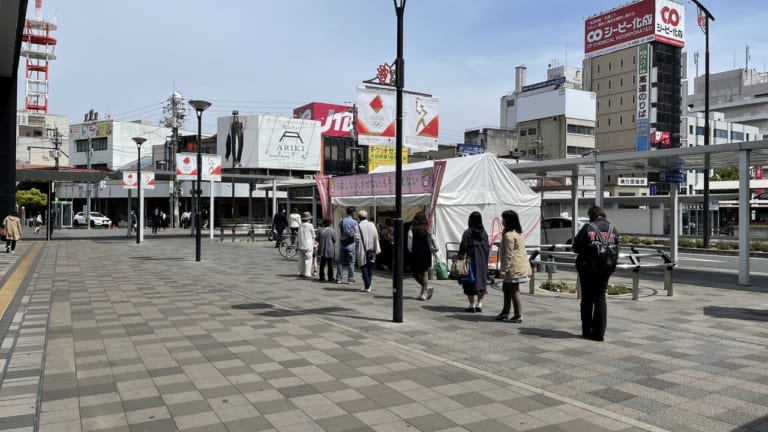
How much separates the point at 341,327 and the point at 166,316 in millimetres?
2794

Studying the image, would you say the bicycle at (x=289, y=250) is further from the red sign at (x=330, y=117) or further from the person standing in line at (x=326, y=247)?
the red sign at (x=330, y=117)

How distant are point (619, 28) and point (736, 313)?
7097 cm

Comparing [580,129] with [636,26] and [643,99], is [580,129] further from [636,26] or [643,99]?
[636,26]

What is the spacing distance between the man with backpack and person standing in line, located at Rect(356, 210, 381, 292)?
5.15 m

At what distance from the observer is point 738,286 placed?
13.5m

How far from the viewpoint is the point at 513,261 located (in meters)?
8.42

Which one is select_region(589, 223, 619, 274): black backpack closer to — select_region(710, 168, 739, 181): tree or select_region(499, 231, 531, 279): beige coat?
select_region(499, 231, 531, 279): beige coat

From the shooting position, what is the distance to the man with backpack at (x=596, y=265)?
746cm

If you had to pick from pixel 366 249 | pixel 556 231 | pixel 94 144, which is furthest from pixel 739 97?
pixel 366 249

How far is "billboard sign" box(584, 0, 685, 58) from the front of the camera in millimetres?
66688

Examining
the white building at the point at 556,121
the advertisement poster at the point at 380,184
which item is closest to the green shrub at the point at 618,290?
the advertisement poster at the point at 380,184

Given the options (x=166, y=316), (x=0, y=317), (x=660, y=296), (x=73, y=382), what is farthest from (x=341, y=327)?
(x=660, y=296)

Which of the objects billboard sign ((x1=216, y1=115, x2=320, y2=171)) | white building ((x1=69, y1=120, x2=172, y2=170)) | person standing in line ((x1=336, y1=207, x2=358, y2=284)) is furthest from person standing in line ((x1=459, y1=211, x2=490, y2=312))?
white building ((x1=69, y1=120, x2=172, y2=170))

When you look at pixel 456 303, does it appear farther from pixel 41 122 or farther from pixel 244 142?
pixel 41 122
